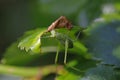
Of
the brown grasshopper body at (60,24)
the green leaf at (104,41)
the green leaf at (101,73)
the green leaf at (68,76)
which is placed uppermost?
the brown grasshopper body at (60,24)

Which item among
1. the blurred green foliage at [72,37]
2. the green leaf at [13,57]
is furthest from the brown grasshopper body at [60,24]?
the green leaf at [13,57]

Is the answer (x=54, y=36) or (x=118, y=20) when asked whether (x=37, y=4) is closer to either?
(x=118, y=20)

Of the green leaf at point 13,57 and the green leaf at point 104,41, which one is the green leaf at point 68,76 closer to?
the green leaf at point 104,41

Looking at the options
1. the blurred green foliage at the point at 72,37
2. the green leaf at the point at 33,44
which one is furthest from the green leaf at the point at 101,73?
the green leaf at the point at 33,44

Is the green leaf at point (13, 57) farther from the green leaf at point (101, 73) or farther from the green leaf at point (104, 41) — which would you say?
the green leaf at point (101, 73)

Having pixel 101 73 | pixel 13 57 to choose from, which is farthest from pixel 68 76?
pixel 13 57

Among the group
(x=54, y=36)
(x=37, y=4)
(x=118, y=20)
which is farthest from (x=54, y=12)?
(x=54, y=36)

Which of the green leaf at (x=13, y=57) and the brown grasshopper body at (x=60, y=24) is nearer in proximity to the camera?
the brown grasshopper body at (x=60, y=24)

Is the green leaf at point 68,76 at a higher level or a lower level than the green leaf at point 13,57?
lower

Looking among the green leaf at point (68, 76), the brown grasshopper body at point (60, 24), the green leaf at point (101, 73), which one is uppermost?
the brown grasshopper body at point (60, 24)
